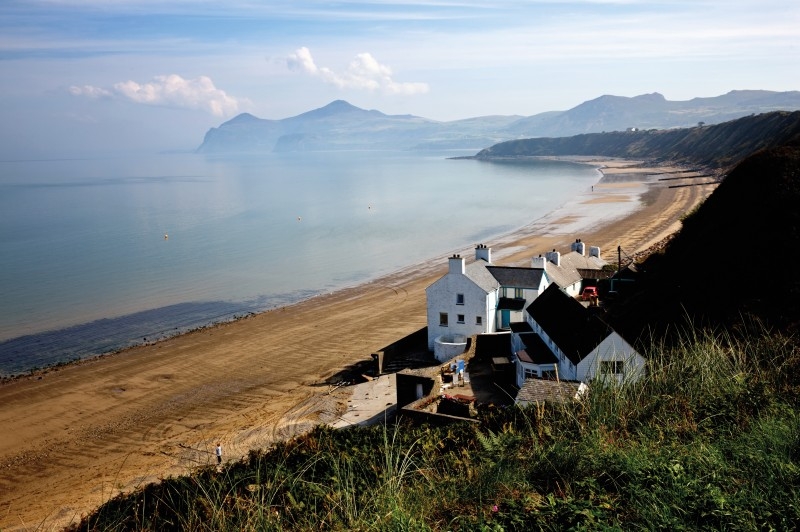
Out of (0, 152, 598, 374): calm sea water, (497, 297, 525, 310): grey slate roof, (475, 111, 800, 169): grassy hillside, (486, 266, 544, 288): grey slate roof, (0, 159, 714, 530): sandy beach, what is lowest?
(0, 159, 714, 530): sandy beach

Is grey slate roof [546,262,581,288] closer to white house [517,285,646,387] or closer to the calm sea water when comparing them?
white house [517,285,646,387]

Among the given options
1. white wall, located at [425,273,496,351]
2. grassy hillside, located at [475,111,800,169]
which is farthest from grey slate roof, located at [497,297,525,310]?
grassy hillside, located at [475,111,800,169]

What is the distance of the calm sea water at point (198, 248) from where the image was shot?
4528 centimetres

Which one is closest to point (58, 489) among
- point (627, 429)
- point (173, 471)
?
point (173, 471)

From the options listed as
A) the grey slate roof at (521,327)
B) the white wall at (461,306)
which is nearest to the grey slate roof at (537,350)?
the grey slate roof at (521,327)

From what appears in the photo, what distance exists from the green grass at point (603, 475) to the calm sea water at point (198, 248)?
3422 centimetres

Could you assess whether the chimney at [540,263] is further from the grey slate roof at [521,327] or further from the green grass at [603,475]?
the green grass at [603,475]

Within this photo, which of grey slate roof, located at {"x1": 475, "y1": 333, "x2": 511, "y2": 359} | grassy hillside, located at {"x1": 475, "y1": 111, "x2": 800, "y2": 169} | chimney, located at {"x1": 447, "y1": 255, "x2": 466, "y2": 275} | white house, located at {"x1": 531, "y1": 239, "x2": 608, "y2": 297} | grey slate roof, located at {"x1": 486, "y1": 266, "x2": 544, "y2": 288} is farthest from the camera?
grassy hillside, located at {"x1": 475, "y1": 111, "x2": 800, "y2": 169}

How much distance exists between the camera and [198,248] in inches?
2864

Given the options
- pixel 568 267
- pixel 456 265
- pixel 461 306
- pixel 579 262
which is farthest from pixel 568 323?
pixel 579 262

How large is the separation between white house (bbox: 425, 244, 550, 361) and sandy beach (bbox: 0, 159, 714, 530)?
18.1ft

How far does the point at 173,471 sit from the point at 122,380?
42.9 feet

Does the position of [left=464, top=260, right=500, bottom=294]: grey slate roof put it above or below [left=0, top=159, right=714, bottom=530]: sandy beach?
above

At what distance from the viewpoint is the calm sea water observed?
45.3 metres
